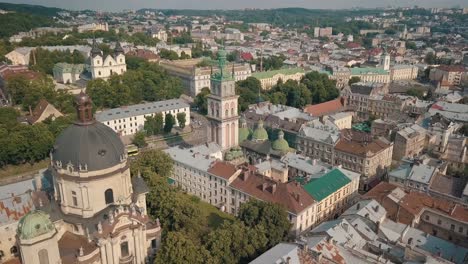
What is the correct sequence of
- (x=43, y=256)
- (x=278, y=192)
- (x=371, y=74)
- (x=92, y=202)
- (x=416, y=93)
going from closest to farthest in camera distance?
1. (x=43, y=256)
2. (x=92, y=202)
3. (x=278, y=192)
4. (x=416, y=93)
5. (x=371, y=74)

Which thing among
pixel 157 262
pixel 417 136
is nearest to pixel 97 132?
pixel 157 262

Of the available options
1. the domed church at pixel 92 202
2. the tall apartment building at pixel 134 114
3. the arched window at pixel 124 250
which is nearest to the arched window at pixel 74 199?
the domed church at pixel 92 202

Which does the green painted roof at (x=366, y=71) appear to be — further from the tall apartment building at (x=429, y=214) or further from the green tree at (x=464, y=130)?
the tall apartment building at (x=429, y=214)

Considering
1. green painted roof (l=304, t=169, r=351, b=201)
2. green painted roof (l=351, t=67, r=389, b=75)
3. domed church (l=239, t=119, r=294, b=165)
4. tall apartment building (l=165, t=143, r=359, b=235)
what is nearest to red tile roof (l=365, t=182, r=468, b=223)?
green painted roof (l=304, t=169, r=351, b=201)

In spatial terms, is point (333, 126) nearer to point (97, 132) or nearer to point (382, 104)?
point (382, 104)

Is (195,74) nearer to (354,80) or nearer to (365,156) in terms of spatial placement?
(354,80)

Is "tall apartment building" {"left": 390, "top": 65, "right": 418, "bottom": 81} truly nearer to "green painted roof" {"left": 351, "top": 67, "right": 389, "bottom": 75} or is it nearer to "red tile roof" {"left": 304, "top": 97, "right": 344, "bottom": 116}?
"green painted roof" {"left": 351, "top": 67, "right": 389, "bottom": 75}

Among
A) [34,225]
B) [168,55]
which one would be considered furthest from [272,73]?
[34,225]
